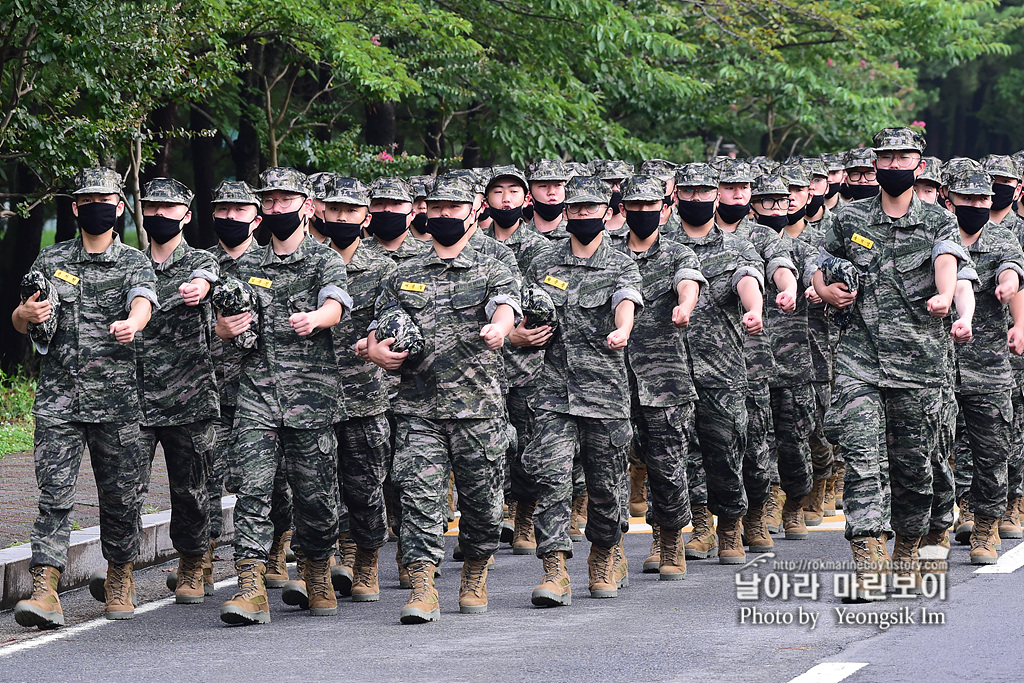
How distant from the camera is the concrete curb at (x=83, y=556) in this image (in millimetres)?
8812

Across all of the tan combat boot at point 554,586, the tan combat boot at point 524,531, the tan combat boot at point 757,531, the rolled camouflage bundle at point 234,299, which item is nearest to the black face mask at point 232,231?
the rolled camouflage bundle at point 234,299

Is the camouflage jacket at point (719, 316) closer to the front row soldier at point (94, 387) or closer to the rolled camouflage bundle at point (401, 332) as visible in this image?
the rolled camouflage bundle at point (401, 332)

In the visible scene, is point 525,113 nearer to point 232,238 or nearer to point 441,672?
point 232,238

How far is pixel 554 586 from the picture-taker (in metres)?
8.63

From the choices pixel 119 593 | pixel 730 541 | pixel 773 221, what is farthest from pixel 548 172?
pixel 119 593

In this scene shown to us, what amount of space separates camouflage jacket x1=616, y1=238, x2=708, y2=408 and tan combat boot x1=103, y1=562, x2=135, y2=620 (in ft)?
9.86

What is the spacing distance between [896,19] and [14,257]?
557 inches

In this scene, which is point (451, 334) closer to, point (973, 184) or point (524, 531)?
point (524, 531)

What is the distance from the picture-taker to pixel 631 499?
42.2 ft

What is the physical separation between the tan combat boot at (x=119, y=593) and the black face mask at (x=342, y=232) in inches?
82.4

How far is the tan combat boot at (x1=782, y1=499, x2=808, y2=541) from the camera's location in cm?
1112

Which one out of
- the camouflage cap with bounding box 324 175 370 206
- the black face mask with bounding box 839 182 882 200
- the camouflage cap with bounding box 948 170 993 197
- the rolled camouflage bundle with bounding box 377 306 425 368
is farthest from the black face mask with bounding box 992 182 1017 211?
the rolled camouflage bundle with bounding box 377 306 425 368

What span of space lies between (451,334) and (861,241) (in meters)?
2.24

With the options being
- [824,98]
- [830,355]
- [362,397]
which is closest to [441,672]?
[362,397]
